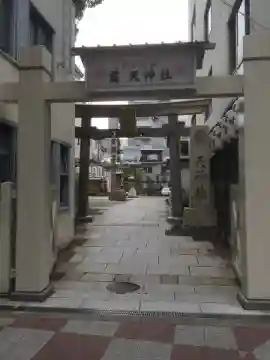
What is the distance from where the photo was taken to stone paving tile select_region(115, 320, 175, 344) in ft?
15.7

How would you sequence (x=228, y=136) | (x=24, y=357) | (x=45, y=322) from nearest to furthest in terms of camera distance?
(x=24, y=357) → (x=45, y=322) → (x=228, y=136)

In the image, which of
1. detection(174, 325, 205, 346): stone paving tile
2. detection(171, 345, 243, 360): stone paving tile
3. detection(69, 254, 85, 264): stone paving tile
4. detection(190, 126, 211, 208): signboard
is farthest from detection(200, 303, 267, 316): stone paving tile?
detection(190, 126, 211, 208): signboard

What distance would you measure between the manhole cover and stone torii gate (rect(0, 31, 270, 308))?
1064mm

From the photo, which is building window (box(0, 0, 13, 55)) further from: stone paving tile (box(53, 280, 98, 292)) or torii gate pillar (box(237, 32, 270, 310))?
torii gate pillar (box(237, 32, 270, 310))

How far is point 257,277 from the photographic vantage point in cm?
577

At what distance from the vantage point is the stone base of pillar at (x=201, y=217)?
1268 centimetres

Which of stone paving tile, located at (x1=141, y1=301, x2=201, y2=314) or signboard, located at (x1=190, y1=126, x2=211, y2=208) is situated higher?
signboard, located at (x1=190, y1=126, x2=211, y2=208)

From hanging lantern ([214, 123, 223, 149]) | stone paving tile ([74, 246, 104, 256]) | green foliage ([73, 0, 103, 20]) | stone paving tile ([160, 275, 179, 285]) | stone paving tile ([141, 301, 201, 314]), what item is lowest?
stone paving tile ([141, 301, 201, 314])

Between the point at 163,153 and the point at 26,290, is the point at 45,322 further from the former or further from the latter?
the point at 163,153

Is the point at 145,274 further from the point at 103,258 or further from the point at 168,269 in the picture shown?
the point at 103,258

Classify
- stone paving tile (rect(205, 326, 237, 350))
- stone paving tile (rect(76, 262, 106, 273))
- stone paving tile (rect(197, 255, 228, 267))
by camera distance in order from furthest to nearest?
stone paving tile (rect(197, 255, 228, 267)), stone paving tile (rect(76, 262, 106, 273)), stone paving tile (rect(205, 326, 237, 350))

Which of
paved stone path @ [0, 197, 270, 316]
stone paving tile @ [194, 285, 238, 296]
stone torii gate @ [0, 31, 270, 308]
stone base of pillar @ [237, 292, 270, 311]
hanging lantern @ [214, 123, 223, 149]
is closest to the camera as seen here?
stone base of pillar @ [237, 292, 270, 311]

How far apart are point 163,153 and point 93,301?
161ft

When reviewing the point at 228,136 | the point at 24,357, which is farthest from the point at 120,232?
the point at 24,357
